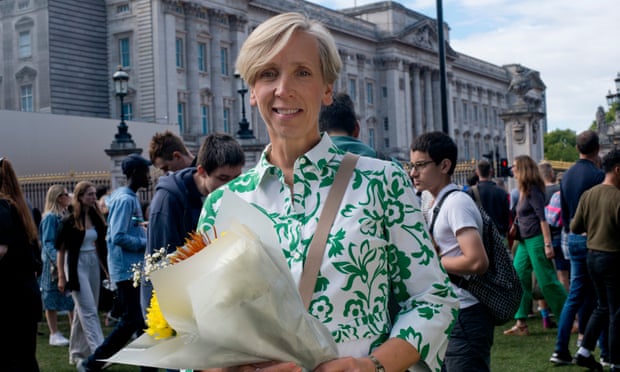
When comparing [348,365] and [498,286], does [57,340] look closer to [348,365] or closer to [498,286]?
[498,286]

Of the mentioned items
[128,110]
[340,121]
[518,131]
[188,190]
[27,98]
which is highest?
[27,98]

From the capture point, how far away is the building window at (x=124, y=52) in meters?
39.4

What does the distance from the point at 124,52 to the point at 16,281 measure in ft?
118

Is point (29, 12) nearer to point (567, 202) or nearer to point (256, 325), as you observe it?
point (567, 202)

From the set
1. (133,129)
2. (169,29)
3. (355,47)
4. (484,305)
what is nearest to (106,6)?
(169,29)

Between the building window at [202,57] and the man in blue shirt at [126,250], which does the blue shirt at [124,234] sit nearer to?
the man in blue shirt at [126,250]

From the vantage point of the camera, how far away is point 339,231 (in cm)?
217

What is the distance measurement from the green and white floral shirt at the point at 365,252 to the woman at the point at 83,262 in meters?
6.45

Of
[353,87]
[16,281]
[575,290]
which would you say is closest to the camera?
[16,281]

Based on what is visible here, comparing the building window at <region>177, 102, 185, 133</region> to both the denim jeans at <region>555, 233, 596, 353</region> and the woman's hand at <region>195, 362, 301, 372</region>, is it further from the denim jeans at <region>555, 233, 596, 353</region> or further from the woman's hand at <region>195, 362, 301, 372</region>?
the woman's hand at <region>195, 362, 301, 372</region>

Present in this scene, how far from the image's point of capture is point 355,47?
57625 mm

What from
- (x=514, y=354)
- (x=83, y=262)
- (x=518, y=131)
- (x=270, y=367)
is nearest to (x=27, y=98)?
(x=518, y=131)

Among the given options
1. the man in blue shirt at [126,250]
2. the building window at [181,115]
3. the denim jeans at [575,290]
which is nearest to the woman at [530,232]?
the denim jeans at [575,290]

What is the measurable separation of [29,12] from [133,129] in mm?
13245
